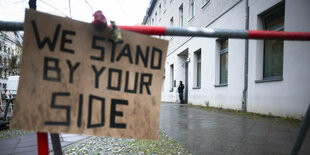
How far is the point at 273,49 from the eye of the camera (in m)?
5.79

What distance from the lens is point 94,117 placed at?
2.67 ft

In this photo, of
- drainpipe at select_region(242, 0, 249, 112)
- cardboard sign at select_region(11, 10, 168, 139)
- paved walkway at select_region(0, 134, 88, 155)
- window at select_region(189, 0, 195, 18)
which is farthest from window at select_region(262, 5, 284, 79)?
window at select_region(189, 0, 195, 18)

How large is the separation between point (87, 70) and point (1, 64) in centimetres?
2792

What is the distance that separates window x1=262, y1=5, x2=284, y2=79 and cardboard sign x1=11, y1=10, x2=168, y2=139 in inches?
222

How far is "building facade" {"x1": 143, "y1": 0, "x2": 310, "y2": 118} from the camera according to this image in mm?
4598

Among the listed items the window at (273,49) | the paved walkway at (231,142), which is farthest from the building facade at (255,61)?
the paved walkway at (231,142)

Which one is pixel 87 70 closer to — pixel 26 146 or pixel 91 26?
pixel 91 26

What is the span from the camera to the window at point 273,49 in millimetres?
5469

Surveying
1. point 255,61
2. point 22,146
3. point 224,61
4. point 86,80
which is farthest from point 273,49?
point 22,146

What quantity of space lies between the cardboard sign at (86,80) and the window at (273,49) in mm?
5637

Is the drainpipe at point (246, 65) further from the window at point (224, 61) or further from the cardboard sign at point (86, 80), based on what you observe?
the cardboard sign at point (86, 80)

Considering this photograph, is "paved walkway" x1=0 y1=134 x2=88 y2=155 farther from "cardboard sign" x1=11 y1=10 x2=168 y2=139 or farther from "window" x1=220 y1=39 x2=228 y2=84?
"window" x1=220 y1=39 x2=228 y2=84

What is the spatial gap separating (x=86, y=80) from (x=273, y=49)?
6.34m

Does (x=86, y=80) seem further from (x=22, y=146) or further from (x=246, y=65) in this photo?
(x=246, y=65)
